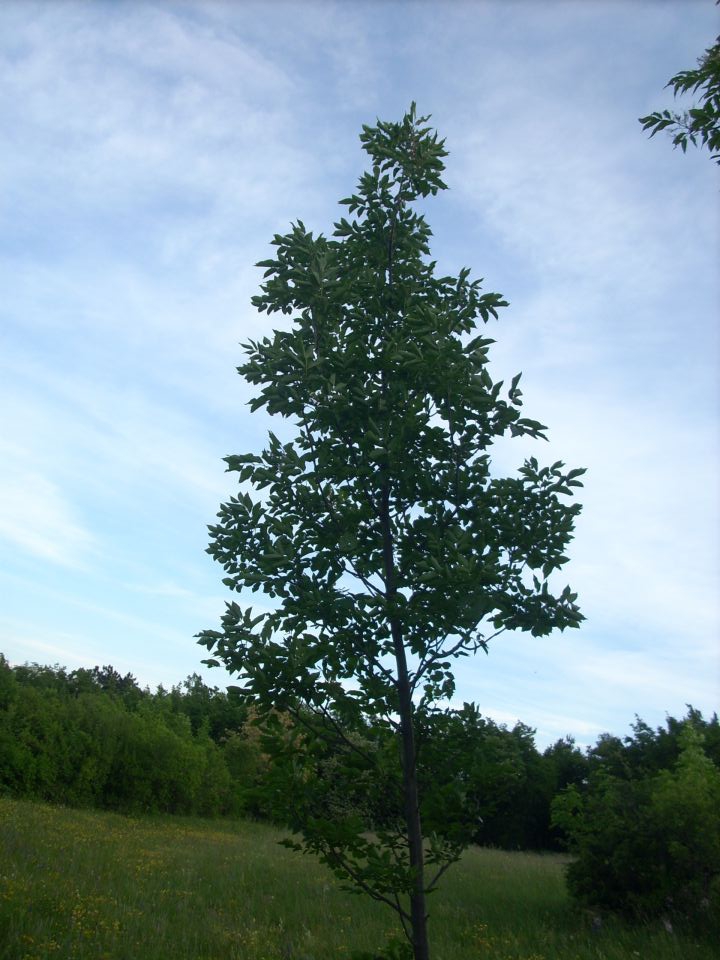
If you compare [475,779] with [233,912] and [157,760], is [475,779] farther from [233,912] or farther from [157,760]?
[157,760]

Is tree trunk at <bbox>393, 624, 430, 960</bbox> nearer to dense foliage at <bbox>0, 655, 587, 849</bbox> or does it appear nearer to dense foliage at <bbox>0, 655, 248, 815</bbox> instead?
dense foliage at <bbox>0, 655, 587, 849</bbox>

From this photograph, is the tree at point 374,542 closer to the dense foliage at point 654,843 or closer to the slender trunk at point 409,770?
the slender trunk at point 409,770

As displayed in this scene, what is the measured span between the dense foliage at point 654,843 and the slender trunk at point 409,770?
7817 millimetres

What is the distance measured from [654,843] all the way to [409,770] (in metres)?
8.72

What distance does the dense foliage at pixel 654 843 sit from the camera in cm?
1098

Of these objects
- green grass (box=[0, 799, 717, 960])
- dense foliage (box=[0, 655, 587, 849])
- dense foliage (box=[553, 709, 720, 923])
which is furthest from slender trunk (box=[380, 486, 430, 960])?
dense foliage (box=[0, 655, 587, 849])

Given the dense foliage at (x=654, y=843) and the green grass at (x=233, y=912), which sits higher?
the dense foliage at (x=654, y=843)

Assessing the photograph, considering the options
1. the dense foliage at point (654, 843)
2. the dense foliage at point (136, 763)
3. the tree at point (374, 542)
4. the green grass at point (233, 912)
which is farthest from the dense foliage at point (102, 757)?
the tree at point (374, 542)

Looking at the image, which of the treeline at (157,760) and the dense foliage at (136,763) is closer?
the treeline at (157,760)

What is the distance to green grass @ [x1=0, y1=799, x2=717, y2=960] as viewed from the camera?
326 inches

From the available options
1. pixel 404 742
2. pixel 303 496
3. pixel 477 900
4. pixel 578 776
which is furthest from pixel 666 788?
pixel 578 776

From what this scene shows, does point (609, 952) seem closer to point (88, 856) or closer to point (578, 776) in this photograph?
point (88, 856)

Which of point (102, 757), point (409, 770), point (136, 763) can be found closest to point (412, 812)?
point (409, 770)

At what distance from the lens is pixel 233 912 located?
424 inches
